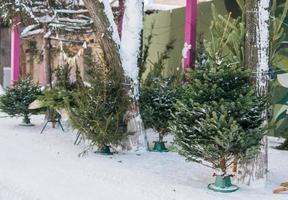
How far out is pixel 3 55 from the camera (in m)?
20.6

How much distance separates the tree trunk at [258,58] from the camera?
5883 mm

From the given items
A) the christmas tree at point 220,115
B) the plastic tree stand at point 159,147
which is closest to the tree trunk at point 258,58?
the christmas tree at point 220,115

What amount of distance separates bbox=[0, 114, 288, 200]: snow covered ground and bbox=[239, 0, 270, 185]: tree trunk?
193mm

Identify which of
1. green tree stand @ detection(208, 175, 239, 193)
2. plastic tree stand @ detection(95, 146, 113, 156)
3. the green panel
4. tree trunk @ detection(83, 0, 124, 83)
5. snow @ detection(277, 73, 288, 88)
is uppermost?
the green panel

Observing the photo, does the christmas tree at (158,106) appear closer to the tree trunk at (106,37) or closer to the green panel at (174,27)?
the tree trunk at (106,37)

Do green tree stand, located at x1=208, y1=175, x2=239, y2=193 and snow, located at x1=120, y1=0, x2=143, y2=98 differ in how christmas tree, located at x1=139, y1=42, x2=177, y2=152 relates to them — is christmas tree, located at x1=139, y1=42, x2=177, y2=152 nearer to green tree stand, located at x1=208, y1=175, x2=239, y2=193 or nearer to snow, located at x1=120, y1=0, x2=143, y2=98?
snow, located at x1=120, y1=0, x2=143, y2=98

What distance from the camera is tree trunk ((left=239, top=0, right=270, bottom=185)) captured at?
5883 mm

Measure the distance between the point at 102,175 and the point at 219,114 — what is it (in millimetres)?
1738

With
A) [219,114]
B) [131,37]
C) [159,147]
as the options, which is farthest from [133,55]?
[219,114]

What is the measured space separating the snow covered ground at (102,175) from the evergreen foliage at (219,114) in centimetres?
48

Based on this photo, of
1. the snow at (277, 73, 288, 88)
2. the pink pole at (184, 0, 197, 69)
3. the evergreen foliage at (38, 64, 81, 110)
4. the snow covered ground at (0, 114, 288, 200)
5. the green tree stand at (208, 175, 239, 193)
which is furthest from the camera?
the pink pole at (184, 0, 197, 69)

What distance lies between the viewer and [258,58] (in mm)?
5922

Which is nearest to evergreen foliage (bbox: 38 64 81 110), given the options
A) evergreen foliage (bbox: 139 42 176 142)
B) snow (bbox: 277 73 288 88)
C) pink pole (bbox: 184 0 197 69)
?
evergreen foliage (bbox: 139 42 176 142)

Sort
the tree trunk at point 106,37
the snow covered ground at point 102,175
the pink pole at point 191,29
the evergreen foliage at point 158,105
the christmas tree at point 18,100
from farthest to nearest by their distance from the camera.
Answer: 1. the pink pole at point 191,29
2. the christmas tree at point 18,100
3. the evergreen foliage at point 158,105
4. the tree trunk at point 106,37
5. the snow covered ground at point 102,175
